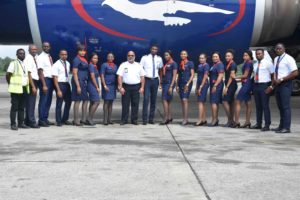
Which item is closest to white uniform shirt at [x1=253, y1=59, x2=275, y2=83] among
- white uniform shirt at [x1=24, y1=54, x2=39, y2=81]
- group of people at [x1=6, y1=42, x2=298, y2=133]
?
group of people at [x1=6, y1=42, x2=298, y2=133]

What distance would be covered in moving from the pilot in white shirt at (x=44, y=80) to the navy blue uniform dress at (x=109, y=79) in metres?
1.03

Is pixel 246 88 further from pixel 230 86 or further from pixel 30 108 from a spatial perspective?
pixel 30 108

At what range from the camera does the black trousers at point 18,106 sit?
27.4 feet

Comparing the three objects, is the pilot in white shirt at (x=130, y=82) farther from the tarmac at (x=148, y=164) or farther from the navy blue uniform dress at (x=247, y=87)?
the navy blue uniform dress at (x=247, y=87)

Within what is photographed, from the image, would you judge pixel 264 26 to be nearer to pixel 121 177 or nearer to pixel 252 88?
pixel 252 88

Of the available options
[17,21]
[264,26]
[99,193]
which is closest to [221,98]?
[264,26]

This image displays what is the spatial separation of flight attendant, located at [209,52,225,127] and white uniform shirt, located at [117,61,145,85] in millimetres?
1395

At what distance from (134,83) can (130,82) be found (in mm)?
83

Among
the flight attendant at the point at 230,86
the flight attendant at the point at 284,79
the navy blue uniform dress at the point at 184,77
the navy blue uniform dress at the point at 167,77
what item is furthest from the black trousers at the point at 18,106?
the flight attendant at the point at 284,79

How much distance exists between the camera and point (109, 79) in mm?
9062

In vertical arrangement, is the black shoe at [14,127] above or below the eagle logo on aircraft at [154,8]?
below

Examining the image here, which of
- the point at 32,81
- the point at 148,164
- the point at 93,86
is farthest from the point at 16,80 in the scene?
the point at 148,164

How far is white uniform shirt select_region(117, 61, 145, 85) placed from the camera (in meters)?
9.06

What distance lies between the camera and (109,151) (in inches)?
245
